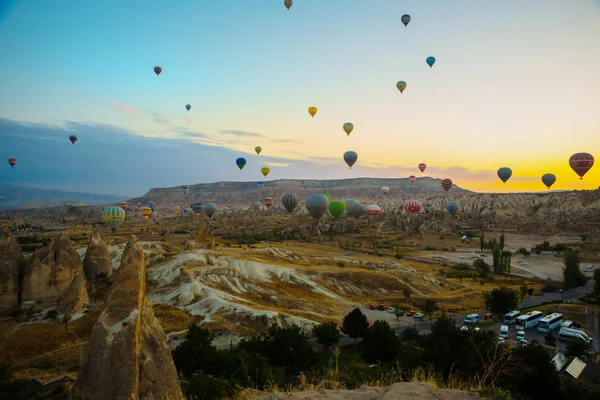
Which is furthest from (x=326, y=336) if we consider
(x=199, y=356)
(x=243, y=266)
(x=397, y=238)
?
(x=397, y=238)

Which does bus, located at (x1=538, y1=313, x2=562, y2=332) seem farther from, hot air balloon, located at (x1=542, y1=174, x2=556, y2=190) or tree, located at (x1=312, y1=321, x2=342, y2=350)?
hot air balloon, located at (x1=542, y1=174, x2=556, y2=190)

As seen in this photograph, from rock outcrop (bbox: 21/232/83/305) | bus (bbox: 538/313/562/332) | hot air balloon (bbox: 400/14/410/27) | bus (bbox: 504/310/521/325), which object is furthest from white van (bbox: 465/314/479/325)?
hot air balloon (bbox: 400/14/410/27)

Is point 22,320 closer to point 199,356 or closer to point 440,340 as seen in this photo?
point 199,356

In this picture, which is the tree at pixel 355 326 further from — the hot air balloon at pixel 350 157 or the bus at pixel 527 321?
the hot air balloon at pixel 350 157

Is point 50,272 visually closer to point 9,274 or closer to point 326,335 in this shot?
point 9,274

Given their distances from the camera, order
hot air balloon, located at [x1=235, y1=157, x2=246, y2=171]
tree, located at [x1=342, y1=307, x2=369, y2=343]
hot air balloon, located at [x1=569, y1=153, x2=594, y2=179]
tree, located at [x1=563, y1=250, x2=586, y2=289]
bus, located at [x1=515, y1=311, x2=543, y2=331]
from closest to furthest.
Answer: tree, located at [x1=342, y1=307, x2=369, y2=343], bus, located at [x1=515, y1=311, x2=543, y2=331], tree, located at [x1=563, y1=250, x2=586, y2=289], hot air balloon, located at [x1=569, y1=153, x2=594, y2=179], hot air balloon, located at [x1=235, y1=157, x2=246, y2=171]

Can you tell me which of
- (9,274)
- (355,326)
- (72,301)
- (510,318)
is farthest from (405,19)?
(9,274)

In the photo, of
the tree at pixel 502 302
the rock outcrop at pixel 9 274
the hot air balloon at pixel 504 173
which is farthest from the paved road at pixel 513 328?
the hot air balloon at pixel 504 173
